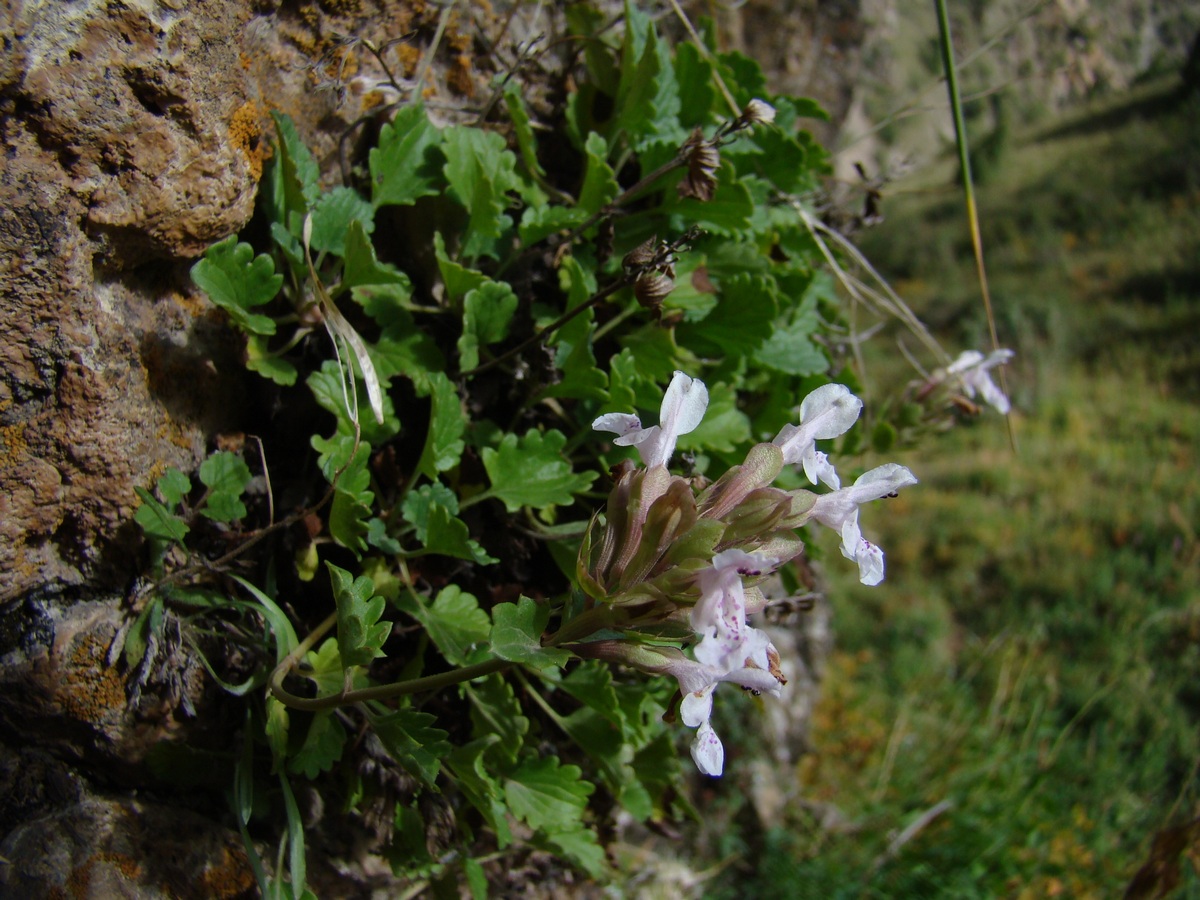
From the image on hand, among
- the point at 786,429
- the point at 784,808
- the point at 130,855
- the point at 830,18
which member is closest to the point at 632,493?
the point at 786,429

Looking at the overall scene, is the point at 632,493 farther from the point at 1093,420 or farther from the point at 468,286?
the point at 1093,420

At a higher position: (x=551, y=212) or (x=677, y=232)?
(x=551, y=212)

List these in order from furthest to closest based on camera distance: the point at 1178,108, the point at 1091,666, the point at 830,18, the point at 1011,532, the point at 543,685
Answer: the point at 1178,108
the point at 1011,532
the point at 1091,666
the point at 830,18
the point at 543,685

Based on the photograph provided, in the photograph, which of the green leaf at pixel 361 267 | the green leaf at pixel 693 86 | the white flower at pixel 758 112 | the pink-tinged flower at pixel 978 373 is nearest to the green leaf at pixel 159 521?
the green leaf at pixel 361 267

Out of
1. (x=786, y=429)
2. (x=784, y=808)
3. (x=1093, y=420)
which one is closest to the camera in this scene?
(x=786, y=429)

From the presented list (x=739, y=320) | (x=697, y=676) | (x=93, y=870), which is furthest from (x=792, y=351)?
(x=93, y=870)

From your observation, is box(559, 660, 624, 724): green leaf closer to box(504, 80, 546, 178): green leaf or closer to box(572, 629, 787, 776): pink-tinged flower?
box(572, 629, 787, 776): pink-tinged flower

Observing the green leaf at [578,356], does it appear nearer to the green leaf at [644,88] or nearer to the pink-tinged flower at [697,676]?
the green leaf at [644,88]

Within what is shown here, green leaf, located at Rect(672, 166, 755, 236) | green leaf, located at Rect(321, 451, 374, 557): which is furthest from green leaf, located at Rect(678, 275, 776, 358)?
green leaf, located at Rect(321, 451, 374, 557)
